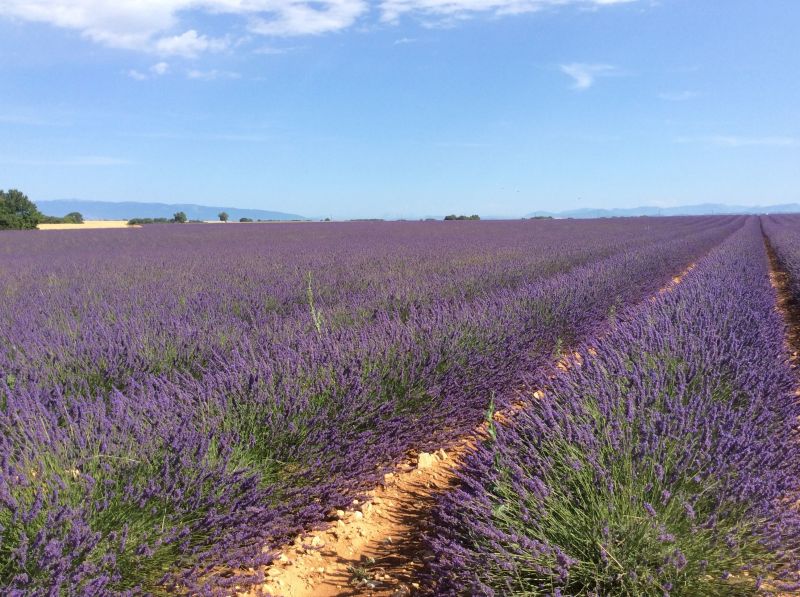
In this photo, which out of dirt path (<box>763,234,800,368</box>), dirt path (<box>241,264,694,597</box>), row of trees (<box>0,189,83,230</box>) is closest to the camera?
dirt path (<box>241,264,694,597</box>)

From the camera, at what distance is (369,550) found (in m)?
1.92

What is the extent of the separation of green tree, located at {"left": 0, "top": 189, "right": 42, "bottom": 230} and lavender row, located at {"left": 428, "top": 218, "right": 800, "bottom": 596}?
42141 mm

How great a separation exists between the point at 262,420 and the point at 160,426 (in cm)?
42

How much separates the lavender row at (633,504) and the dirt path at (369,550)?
0.70 ft

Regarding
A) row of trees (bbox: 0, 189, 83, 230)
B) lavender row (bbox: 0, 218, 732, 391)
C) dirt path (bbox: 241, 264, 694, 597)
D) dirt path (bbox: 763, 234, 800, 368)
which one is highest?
row of trees (bbox: 0, 189, 83, 230)

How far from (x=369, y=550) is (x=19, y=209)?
156 ft

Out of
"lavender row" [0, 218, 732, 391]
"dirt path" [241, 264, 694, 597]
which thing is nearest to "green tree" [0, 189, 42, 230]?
"lavender row" [0, 218, 732, 391]

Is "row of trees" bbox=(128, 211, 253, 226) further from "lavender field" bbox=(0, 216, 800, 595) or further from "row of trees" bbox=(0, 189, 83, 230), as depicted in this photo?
"lavender field" bbox=(0, 216, 800, 595)

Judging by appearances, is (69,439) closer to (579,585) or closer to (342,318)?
(579,585)

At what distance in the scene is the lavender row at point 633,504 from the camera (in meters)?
1.29

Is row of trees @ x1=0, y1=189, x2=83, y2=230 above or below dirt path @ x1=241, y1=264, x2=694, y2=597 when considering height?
above

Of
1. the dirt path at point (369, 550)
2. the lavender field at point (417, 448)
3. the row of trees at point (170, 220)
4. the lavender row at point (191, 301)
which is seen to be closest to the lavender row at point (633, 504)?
the lavender field at point (417, 448)

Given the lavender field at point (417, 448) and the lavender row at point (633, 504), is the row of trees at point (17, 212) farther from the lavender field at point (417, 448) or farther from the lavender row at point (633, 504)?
the lavender row at point (633, 504)

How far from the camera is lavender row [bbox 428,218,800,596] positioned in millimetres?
1295
